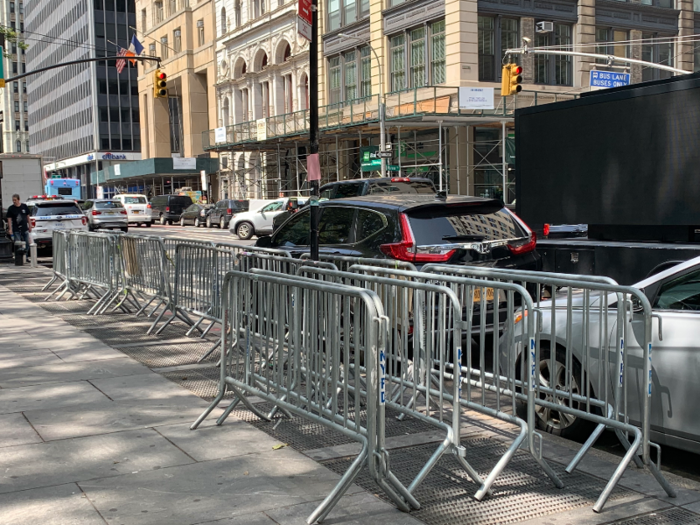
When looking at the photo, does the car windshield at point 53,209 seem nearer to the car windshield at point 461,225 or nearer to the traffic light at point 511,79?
the traffic light at point 511,79

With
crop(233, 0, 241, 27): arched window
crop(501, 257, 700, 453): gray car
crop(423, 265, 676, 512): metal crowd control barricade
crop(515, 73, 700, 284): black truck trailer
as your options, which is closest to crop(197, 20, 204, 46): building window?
crop(233, 0, 241, 27): arched window

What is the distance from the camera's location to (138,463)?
532 centimetres

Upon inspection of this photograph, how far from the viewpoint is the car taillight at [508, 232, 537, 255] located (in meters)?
8.82

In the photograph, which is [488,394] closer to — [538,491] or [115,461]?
→ [538,491]

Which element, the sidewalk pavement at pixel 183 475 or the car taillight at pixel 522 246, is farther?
the car taillight at pixel 522 246

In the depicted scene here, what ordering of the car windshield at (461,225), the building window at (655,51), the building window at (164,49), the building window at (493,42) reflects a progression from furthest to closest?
the building window at (164,49) → the building window at (655,51) → the building window at (493,42) → the car windshield at (461,225)

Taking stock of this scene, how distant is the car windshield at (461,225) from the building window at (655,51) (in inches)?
1320

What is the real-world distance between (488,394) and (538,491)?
36.1 inches

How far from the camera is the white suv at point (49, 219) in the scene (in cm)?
2366

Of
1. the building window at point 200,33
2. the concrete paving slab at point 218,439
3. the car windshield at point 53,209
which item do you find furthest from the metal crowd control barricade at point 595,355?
the building window at point 200,33

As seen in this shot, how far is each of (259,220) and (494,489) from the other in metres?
29.1

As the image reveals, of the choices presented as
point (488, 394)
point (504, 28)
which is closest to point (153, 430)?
point (488, 394)

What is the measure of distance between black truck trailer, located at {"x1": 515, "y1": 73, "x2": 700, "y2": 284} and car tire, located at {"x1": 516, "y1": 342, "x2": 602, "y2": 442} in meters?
4.30

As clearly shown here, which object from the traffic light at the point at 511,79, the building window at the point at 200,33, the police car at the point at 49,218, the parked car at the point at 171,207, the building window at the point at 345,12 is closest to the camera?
the police car at the point at 49,218
